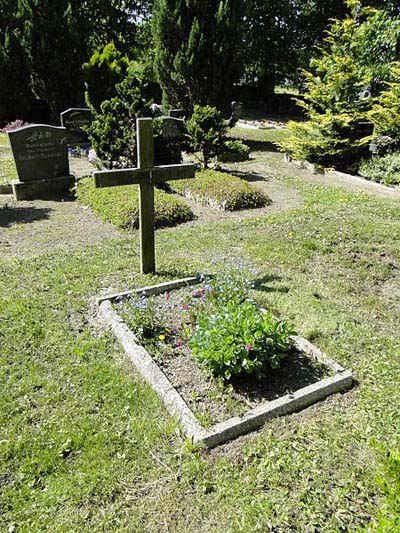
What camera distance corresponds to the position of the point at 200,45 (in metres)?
12.2

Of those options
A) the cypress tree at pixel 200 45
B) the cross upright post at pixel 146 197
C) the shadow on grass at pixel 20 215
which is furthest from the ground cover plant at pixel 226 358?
the cypress tree at pixel 200 45

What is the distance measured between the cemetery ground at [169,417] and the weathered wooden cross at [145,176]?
0.38m

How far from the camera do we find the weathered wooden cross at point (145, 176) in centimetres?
415

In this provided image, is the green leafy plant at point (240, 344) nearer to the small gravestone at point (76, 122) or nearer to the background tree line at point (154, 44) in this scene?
the background tree line at point (154, 44)

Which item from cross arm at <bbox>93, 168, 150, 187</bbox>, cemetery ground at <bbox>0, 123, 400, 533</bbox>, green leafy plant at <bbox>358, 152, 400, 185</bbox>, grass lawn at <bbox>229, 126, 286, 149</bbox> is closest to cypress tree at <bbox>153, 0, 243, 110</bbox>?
grass lawn at <bbox>229, 126, 286, 149</bbox>

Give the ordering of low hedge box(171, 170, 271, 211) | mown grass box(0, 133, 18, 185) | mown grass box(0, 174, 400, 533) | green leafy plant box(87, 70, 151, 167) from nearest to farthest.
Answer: mown grass box(0, 174, 400, 533) < low hedge box(171, 170, 271, 211) < green leafy plant box(87, 70, 151, 167) < mown grass box(0, 133, 18, 185)

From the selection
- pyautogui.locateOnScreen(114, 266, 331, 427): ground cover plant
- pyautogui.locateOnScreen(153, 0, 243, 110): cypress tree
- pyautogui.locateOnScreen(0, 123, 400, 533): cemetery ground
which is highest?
pyautogui.locateOnScreen(153, 0, 243, 110): cypress tree

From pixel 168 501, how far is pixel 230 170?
363 inches

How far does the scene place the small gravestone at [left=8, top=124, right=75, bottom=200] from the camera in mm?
8211

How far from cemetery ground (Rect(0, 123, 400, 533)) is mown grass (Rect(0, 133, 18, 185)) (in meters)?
4.37

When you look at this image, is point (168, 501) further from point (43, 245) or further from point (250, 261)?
point (43, 245)

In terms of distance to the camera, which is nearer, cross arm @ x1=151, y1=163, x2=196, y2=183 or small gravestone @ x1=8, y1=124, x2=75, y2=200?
cross arm @ x1=151, y1=163, x2=196, y2=183

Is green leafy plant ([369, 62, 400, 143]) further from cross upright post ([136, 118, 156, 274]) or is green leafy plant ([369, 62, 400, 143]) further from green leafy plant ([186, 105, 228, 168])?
cross upright post ([136, 118, 156, 274])

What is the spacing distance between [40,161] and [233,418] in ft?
24.8
